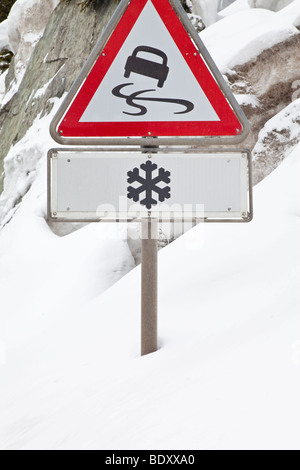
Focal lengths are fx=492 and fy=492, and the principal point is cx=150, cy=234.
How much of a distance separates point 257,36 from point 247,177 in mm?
4015

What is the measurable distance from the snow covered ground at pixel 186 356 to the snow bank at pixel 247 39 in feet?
6.78

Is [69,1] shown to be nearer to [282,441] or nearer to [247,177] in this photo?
[247,177]

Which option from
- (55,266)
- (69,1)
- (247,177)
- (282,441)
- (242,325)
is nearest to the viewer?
(282,441)

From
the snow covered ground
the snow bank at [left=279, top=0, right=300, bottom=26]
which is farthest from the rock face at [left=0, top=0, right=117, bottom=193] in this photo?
the snow covered ground

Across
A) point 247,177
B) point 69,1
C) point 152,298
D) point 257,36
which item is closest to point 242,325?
point 152,298

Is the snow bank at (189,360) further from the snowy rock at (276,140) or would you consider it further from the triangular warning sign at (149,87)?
the snowy rock at (276,140)

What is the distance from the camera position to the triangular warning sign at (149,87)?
172cm

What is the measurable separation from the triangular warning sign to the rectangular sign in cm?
10

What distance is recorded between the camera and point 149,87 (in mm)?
1732

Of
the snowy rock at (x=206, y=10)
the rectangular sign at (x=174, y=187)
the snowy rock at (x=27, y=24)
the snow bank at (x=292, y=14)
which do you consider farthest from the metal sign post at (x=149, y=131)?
the snowy rock at (x=27, y=24)

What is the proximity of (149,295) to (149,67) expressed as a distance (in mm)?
813

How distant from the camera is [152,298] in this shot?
180cm

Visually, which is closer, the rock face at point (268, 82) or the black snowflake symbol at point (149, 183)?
the black snowflake symbol at point (149, 183)

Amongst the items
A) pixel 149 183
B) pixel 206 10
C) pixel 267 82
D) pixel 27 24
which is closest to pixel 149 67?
pixel 149 183
